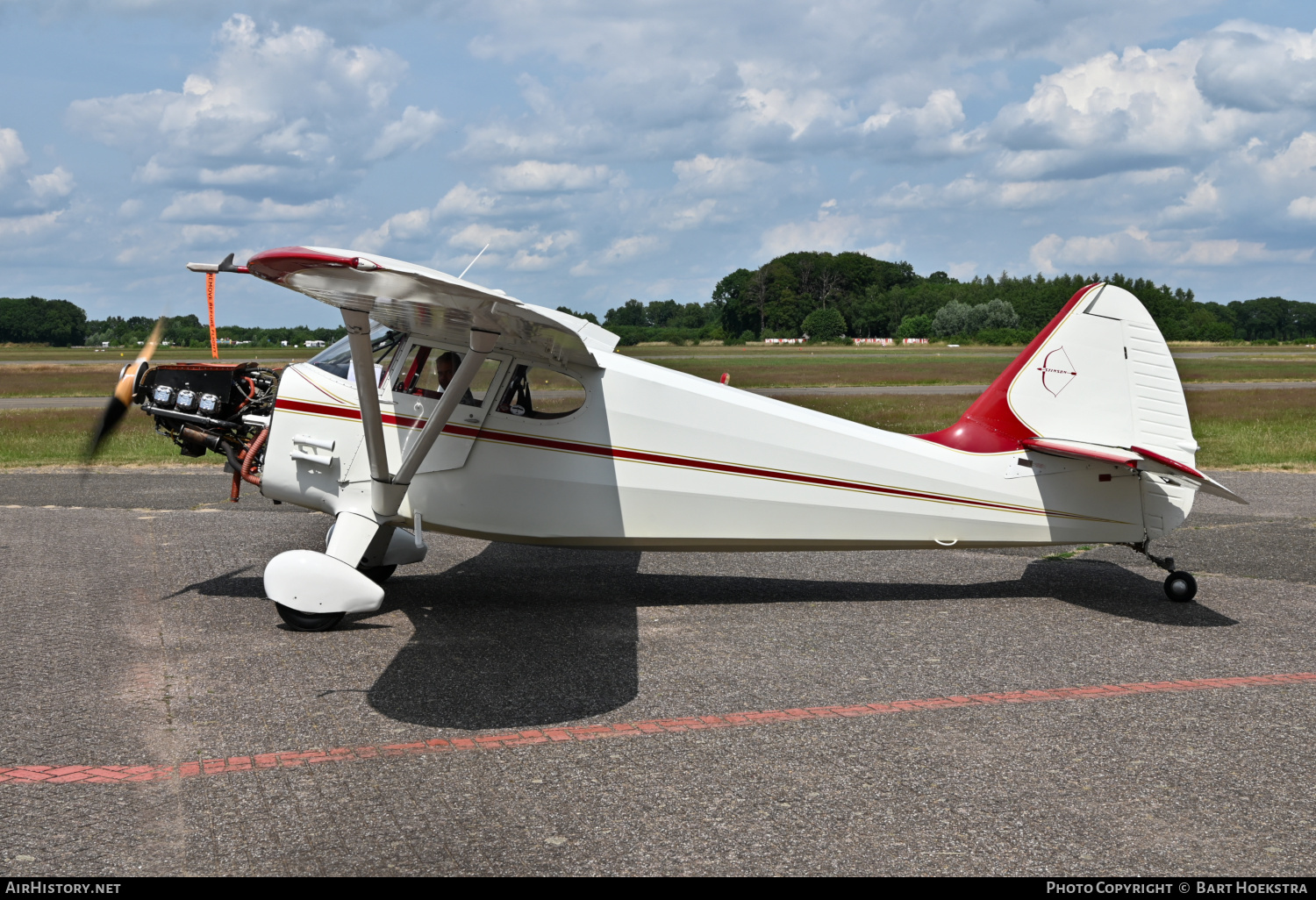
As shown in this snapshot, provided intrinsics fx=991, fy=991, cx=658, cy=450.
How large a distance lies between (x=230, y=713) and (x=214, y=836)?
1.60m

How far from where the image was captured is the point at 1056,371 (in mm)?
8016

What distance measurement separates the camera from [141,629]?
23.7 ft

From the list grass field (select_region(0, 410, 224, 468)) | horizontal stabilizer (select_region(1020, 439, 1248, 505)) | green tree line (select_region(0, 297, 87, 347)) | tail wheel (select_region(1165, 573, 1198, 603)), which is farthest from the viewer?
green tree line (select_region(0, 297, 87, 347))

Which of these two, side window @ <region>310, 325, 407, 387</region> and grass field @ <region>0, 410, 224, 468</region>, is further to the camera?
grass field @ <region>0, 410, 224, 468</region>

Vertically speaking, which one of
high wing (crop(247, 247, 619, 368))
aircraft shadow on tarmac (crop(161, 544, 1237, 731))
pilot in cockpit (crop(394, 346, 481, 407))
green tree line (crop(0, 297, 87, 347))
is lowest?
aircraft shadow on tarmac (crop(161, 544, 1237, 731))

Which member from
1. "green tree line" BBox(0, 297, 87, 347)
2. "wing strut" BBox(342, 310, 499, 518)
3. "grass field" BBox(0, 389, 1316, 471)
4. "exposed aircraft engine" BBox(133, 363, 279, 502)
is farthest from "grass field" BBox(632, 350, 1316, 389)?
"green tree line" BBox(0, 297, 87, 347)

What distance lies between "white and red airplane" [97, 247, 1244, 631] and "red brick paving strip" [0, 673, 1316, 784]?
1902 millimetres

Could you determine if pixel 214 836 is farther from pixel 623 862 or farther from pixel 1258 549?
pixel 1258 549

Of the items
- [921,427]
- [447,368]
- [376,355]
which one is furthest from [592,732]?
[921,427]

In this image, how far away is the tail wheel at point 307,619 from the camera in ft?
23.6

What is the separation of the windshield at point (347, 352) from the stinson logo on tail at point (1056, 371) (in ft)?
16.8

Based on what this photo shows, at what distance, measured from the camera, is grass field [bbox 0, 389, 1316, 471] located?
17516mm

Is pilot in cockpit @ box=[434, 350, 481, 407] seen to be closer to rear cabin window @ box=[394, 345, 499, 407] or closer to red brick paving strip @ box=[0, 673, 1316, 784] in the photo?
rear cabin window @ box=[394, 345, 499, 407]

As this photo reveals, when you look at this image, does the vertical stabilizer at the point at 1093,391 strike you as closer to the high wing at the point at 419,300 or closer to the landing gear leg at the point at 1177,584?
the landing gear leg at the point at 1177,584
